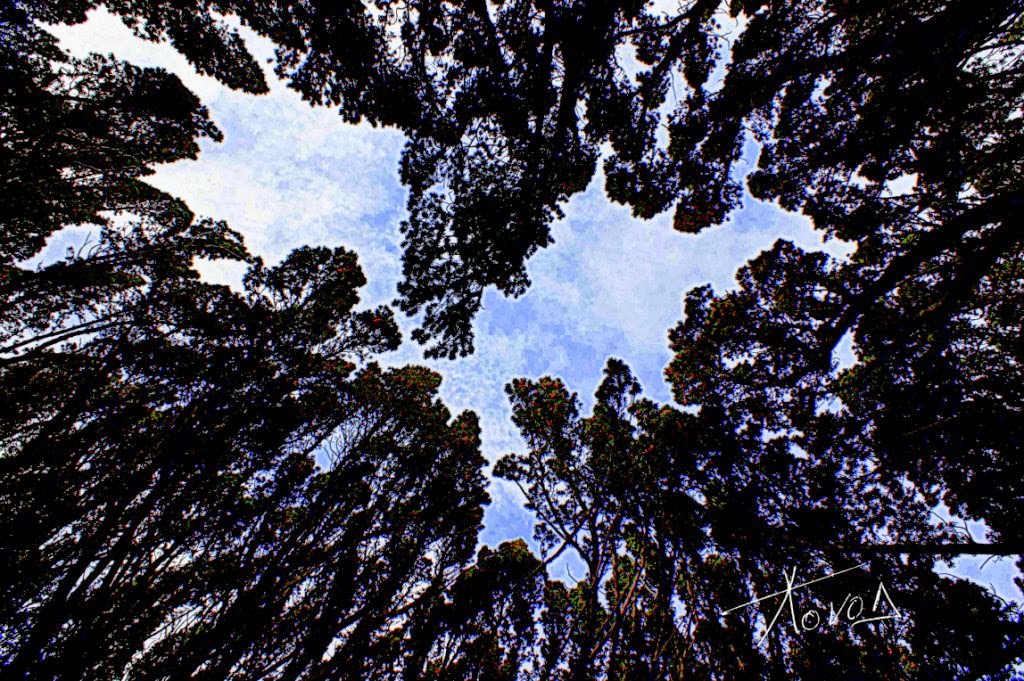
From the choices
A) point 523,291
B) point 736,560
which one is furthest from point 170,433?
point 736,560

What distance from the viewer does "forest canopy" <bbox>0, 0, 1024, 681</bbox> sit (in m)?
6.95

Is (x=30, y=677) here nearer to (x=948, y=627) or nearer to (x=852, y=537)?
(x=852, y=537)

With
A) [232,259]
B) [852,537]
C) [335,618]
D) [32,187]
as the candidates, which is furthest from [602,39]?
[335,618]

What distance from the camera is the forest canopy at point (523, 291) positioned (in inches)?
273

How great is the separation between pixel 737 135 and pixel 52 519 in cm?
1772

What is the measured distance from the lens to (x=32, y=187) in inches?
361

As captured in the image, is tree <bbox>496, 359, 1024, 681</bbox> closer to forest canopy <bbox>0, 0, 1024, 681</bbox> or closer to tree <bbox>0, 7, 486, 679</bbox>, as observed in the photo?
forest canopy <bbox>0, 0, 1024, 681</bbox>
